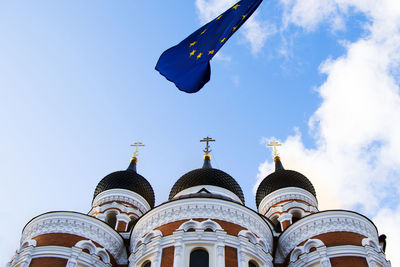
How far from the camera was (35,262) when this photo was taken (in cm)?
1830

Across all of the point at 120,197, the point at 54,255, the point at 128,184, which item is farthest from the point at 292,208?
the point at 54,255

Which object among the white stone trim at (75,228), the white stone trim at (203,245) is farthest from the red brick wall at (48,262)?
the white stone trim at (203,245)

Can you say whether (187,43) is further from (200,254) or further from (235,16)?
(200,254)

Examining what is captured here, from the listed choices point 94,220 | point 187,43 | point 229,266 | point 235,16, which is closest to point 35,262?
point 94,220

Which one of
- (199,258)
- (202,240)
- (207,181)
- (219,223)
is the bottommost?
(199,258)

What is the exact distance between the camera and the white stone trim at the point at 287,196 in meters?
27.8

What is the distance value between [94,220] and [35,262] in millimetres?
3092

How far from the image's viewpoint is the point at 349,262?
1781 centimetres

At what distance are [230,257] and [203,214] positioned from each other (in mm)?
2336

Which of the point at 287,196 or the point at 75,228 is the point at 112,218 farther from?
the point at 287,196

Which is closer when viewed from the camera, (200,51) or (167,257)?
(200,51)

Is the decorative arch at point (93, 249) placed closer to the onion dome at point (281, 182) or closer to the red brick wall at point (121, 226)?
the red brick wall at point (121, 226)

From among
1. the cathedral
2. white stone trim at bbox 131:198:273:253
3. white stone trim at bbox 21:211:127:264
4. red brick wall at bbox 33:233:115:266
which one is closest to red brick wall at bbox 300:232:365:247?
the cathedral

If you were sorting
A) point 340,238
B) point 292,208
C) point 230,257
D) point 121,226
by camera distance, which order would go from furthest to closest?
1. point 292,208
2. point 121,226
3. point 340,238
4. point 230,257
